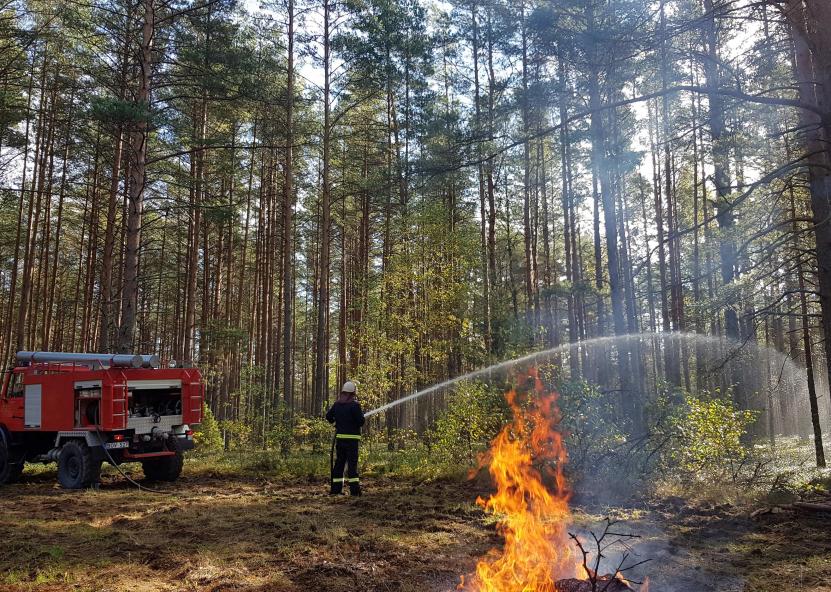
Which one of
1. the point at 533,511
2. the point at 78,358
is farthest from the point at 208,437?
the point at 533,511

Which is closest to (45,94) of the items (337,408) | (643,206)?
(337,408)

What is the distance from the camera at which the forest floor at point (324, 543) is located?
485 centimetres

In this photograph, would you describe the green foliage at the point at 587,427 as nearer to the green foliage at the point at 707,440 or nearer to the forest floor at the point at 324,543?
the green foliage at the point at 707,440

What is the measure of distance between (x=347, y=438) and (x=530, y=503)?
3234mm

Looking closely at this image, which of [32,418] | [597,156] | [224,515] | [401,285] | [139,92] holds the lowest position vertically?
[224,515]

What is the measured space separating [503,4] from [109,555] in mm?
15951

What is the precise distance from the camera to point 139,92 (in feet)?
41.6

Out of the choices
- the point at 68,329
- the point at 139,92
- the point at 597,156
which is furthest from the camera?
the point at 68,329

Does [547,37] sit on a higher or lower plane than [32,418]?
higher

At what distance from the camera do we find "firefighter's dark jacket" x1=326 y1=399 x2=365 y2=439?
9320 mm

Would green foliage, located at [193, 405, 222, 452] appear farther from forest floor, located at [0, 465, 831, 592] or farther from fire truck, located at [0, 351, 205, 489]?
forest floor, located at [0, 465, 831, 592]

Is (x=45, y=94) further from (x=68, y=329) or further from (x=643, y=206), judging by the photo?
(x=643, y=206)

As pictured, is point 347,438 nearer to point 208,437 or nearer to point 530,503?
point 530,503

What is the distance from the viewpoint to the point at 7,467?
10500 mm
